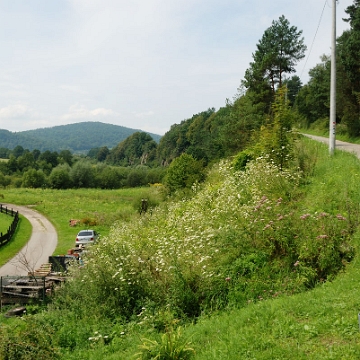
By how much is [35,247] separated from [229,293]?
24.4 m

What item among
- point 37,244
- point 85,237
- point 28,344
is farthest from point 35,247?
point 28,344

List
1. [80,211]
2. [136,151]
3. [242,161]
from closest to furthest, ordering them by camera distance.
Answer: [242,161]
[80,211]
[136,151]

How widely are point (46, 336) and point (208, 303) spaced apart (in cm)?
358

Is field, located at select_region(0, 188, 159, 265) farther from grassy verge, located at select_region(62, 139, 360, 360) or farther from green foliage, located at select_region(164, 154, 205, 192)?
grassy verge, located at select_region(62, 139, 360, 360)

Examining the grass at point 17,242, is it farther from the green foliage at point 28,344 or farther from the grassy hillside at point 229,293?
the green foliage at point 28,344

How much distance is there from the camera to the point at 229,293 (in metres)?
7.78

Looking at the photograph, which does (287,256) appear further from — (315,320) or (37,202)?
(37,202)

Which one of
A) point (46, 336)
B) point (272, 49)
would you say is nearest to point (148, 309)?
point (46, 336)

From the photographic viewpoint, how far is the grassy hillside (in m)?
5.46

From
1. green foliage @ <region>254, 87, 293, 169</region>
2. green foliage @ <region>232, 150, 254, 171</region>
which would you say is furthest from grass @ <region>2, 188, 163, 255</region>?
green foliage @ <region>254, 87, 293, 169</region>

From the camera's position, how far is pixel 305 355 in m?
4.70

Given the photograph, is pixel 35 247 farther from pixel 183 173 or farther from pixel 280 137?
pixel 280 137

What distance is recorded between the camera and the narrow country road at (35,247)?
69.1 ft

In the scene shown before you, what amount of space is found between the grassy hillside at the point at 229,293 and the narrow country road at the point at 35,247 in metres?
9.33
